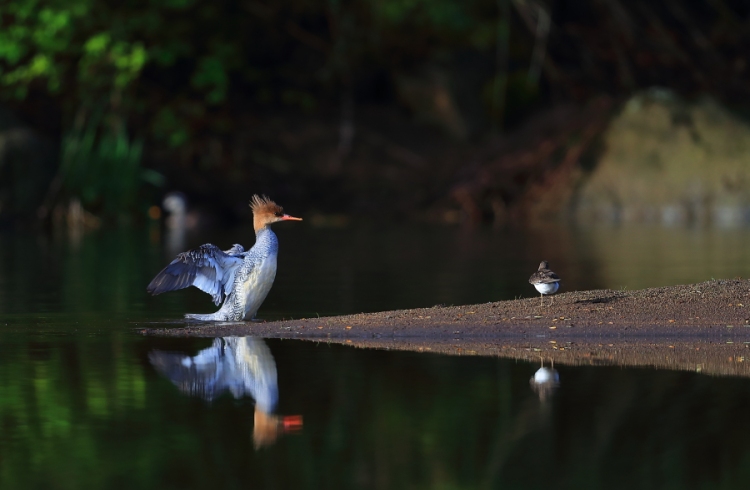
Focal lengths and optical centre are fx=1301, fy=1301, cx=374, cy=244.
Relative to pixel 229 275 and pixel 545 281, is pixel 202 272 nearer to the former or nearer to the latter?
pixel 229 275

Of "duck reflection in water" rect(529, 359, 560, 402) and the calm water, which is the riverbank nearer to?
the calm water

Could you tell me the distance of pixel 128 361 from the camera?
10.2 metres

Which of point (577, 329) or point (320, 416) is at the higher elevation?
point (577, 329)

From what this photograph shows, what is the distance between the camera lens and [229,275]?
1241 centimetres

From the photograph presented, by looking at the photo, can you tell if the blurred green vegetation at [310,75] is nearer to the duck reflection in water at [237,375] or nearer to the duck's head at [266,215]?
the duck's head at [266,215]

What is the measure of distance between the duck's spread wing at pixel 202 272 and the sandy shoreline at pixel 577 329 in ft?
1.32

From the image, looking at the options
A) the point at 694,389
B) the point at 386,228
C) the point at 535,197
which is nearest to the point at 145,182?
the point at 386,228

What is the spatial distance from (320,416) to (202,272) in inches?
177

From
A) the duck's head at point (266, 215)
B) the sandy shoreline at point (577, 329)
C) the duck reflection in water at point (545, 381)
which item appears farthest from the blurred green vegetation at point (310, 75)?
the duck reflection in water at point (545, 381)

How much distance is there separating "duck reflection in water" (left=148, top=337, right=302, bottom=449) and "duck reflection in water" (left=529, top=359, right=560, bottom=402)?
1.68 m

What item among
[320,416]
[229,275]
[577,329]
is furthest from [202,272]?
[320,416]

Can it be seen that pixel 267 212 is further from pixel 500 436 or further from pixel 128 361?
pixel 500 436

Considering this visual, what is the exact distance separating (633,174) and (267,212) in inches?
881

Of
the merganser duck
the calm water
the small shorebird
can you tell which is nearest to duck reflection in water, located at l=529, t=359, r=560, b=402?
the calm water
